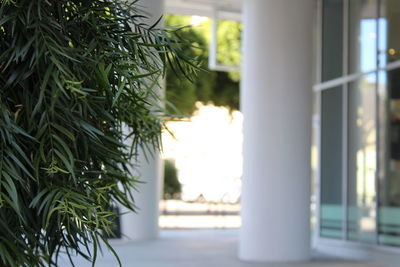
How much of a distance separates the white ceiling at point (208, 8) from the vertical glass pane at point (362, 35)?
15.1 ft

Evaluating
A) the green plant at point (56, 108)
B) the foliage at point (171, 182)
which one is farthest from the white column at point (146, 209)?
the foliage at point (171, 182)

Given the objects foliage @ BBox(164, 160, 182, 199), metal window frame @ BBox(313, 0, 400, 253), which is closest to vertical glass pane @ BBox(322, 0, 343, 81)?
metal window frame @ BBox(313, 0, 400, 253)

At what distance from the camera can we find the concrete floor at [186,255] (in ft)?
30.7

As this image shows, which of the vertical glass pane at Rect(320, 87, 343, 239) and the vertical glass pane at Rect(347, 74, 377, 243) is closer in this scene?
the vertical glass pane at Rect(347, 74, 377, 243)

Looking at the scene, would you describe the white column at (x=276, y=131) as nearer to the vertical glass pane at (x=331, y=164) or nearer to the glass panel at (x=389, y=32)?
the glass panel at (x=389, y=32)

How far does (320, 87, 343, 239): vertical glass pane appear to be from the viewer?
488 inches

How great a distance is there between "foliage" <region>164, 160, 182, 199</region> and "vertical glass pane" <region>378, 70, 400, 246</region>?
46.3 feet

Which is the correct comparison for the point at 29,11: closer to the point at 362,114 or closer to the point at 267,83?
the point at 267,83

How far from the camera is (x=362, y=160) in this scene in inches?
449

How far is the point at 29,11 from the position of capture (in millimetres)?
3928

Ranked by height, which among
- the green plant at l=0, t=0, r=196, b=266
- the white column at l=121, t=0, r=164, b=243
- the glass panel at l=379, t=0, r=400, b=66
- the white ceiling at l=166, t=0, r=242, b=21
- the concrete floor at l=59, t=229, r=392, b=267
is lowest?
the concrete floor at l=59, t=229, r=392, b=267

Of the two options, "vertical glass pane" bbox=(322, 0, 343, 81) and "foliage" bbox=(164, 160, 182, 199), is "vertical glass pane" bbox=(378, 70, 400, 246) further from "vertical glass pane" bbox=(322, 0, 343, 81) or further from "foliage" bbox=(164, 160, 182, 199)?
"foliage" bbox=(164, 160, 182, 199)

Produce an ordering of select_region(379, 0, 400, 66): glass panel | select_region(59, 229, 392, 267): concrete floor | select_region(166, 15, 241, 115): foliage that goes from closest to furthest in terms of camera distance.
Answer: select_region(59, 229, 392, 267): concrete floor, select_region(379, 0, 400, 66): glass panel, select_region(166, 15, 241, 115): foliage

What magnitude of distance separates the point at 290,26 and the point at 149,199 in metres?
4.60
